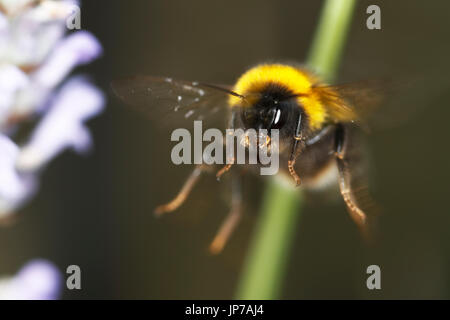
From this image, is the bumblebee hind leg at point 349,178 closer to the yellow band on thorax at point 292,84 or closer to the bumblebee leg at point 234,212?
the yellow band on thorax at point 292,84

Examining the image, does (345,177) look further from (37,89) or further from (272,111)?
(37,89)

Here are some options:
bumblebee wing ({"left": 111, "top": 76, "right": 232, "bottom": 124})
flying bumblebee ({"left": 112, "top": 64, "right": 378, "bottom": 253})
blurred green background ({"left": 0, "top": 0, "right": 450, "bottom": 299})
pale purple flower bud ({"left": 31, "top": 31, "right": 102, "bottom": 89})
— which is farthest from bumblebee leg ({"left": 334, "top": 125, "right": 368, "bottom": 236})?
blurred green background ({"left": 0, "top": 0, "right": 450, "bottom": 299})

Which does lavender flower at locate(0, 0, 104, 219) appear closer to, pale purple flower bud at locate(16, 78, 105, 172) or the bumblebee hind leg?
pale purple flower bud at locate(16, 78, 105, 172)

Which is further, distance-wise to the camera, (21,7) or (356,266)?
(356,266)

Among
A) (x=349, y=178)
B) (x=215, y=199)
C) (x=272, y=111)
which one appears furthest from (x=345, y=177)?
(x=215, y=199)

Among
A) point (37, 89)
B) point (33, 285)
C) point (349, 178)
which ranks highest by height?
point (37, 89)

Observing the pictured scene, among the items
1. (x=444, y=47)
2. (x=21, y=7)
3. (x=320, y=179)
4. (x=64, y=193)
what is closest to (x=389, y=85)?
(x=320, y=179)

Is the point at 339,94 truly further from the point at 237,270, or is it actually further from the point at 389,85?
the point at 237,270
